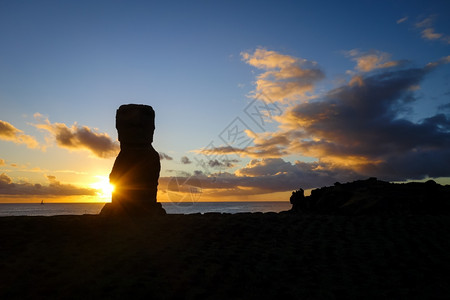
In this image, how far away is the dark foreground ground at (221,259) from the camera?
27.5 feet

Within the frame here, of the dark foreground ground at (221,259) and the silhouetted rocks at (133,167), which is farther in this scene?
the silhouetted rocks at (133,167)

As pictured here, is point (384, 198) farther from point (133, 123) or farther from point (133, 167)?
point (133, 123)

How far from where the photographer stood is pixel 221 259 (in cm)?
1059

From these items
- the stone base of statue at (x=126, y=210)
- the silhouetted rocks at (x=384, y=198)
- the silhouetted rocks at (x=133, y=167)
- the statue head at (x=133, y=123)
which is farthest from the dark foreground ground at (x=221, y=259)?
the silhouetted rocks at (x=384, y=198)

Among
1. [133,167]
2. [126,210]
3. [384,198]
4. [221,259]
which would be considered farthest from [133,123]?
[384,198]

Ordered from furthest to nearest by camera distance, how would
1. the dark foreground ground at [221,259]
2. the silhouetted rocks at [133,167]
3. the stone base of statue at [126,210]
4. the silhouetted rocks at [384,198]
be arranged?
1. the silhouetted rocks at [384,198]
2. the silhouetted rocks at [133,167]
3. the stone base of statue at [126,210]
4. the dark foreground ground at [221,259]

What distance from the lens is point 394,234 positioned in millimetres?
13914

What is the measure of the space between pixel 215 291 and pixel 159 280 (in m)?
1.55

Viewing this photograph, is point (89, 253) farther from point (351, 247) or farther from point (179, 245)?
point (351, 247)

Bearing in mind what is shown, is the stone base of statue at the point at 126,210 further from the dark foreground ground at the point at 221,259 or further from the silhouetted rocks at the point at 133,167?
the dark foreground ground at the point at 221,259

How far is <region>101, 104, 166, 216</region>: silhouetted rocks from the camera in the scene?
17.4 m

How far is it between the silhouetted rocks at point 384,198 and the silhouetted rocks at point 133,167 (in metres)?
14.3

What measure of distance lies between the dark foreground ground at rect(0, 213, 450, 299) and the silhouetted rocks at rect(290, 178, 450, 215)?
783 centimetres

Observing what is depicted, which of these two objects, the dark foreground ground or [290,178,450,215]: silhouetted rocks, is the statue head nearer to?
the dark foreground ground
